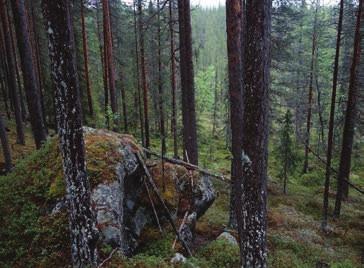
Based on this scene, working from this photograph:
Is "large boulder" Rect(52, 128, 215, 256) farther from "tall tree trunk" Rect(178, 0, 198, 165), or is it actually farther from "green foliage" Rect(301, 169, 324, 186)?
"green foliage" Rect(301, 169, 324, 186)

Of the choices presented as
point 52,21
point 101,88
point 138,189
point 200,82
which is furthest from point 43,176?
point 200,82

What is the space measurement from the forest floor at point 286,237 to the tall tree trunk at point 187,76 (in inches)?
134

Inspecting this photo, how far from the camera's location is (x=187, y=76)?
11320mm

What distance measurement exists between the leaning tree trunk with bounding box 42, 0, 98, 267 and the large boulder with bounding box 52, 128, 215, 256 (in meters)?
1.07

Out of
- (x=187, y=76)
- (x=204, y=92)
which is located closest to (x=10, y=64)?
(x=187, y=76)

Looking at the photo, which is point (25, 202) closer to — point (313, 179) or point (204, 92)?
point (313, 179)

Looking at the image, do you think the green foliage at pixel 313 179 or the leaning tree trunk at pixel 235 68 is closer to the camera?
the leaning tree trunk at pixel 235 68

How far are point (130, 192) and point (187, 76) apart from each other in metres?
5.37

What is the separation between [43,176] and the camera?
275 inches

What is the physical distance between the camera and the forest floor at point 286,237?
7.83 metres

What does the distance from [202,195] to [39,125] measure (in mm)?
6802

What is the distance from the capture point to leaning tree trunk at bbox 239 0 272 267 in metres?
4.15

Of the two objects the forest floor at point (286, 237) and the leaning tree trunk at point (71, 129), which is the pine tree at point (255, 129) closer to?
the forest floor at point (286, 237)

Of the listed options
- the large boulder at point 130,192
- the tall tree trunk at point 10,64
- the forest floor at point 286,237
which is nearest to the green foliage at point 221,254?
the forest floor at point 286,237
